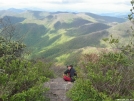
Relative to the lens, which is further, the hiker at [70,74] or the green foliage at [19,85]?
the hiker at [70,74]

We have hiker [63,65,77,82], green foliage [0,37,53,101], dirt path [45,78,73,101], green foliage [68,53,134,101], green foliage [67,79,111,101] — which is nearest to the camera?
green foliage [0,37,53,101]

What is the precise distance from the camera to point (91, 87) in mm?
9852

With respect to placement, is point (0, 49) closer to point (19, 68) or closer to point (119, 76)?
point (19, 68)

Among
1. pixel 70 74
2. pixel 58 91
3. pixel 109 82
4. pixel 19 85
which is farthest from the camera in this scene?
pixel 70 74

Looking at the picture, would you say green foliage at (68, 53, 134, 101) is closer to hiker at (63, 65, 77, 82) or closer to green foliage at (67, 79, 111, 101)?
green foliage at (67, 79, 111, 101)

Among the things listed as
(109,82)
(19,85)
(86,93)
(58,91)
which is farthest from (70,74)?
(19,85)

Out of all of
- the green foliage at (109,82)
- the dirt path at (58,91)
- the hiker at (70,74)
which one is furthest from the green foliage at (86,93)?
the hiker at (70,74)

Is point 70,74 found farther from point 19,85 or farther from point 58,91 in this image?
point 19,85

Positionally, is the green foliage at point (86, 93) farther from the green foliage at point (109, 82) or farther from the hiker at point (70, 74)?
the hiker at point (70, 74)

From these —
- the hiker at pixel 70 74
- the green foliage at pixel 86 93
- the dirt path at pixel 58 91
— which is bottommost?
the dirt path at pixel 58 91

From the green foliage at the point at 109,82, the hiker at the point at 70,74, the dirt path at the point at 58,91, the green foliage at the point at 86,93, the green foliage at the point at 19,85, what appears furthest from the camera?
the hiker at the point at 70,74

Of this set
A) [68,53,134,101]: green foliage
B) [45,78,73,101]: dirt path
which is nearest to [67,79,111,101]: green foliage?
[68,53,134,101]: green foliage

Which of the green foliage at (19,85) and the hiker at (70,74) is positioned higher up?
the green foliage at (19,85)

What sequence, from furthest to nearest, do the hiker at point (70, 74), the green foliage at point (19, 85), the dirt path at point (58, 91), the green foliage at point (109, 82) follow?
the hiker at point (70, 74) < the dirt path at point (58, 91) < the green foliage at point (109, 82) < the green foliage at point (19, 85)
